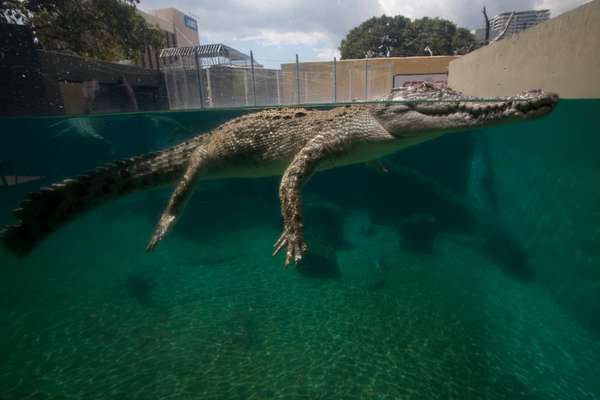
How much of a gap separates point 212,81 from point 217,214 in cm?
325

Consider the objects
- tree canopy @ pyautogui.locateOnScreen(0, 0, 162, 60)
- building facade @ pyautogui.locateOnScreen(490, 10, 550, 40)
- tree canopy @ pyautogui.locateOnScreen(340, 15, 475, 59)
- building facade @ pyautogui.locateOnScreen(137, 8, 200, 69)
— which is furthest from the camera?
tree canopy @ pyautogui.locateOnScreen(340, 15, 475, 59)

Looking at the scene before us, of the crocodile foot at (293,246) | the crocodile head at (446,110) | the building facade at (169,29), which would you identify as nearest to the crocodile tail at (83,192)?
the crocodile foot at (293,246)

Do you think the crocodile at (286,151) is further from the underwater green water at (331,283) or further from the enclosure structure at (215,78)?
the enclosure structure at (215,78)

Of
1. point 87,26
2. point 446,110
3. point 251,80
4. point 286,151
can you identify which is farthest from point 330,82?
point 446,110

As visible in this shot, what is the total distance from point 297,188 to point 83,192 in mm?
2006

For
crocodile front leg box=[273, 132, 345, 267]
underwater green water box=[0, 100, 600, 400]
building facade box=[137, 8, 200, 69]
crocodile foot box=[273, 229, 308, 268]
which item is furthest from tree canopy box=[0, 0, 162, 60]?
crocodile foot box=[273, 229, 308, 268]

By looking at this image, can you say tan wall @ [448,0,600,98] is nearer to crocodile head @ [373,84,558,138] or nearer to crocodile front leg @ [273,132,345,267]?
crocodile head @ [373,84,558,138]

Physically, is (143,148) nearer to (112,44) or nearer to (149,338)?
(112,44)

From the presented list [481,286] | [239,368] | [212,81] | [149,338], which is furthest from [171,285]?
[481,286]

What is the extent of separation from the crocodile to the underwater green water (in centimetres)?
85

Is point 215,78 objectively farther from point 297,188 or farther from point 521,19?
point 521,19

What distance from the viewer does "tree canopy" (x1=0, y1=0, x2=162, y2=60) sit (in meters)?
5.47

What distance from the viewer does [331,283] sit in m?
5.41

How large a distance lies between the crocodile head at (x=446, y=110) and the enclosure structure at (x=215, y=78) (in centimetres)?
538
